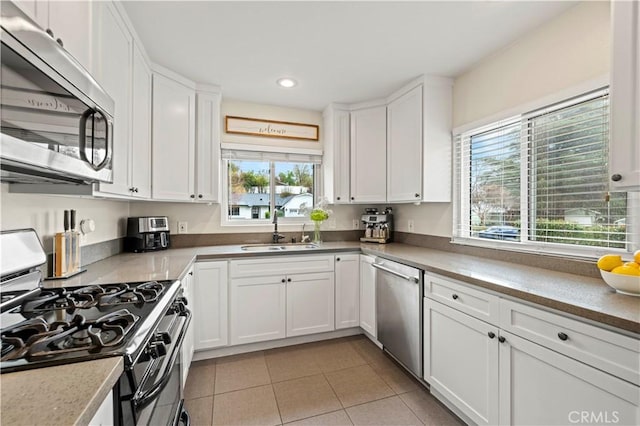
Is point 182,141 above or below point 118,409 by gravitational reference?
above

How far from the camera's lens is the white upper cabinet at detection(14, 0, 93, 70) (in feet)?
2.91

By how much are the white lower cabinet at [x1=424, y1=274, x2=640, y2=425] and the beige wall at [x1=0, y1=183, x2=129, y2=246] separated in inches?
88.4

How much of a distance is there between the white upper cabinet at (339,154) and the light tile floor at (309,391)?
5.16ft

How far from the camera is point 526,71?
6.36ft

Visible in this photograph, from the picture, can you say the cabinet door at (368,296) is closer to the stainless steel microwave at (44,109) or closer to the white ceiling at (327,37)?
the white ceiling at (327,37)

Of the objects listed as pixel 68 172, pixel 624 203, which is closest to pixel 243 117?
pixel 68 172

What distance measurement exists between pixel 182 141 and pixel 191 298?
53.6 inches

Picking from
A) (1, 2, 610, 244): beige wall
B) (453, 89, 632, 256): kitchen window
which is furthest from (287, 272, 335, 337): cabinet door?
(453, 89, 632, 256): kitchen window

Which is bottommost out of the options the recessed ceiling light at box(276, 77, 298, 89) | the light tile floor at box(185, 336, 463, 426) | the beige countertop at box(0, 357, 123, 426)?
the light tile floor at box(185, 336, 463, 426)

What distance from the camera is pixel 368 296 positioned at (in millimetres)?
2662

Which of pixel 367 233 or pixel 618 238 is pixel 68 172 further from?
pixel 367 233

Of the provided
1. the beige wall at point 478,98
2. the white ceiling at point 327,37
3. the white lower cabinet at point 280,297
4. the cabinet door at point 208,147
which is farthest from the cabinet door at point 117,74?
the white lower cabinet at point 280,297

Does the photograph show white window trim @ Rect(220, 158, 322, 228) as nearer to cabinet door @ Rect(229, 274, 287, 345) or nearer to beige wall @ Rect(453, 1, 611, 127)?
cabinet door @ Rect(229, 274, 287, 345)

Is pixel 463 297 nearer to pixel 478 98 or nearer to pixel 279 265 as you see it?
pixel 279 265
